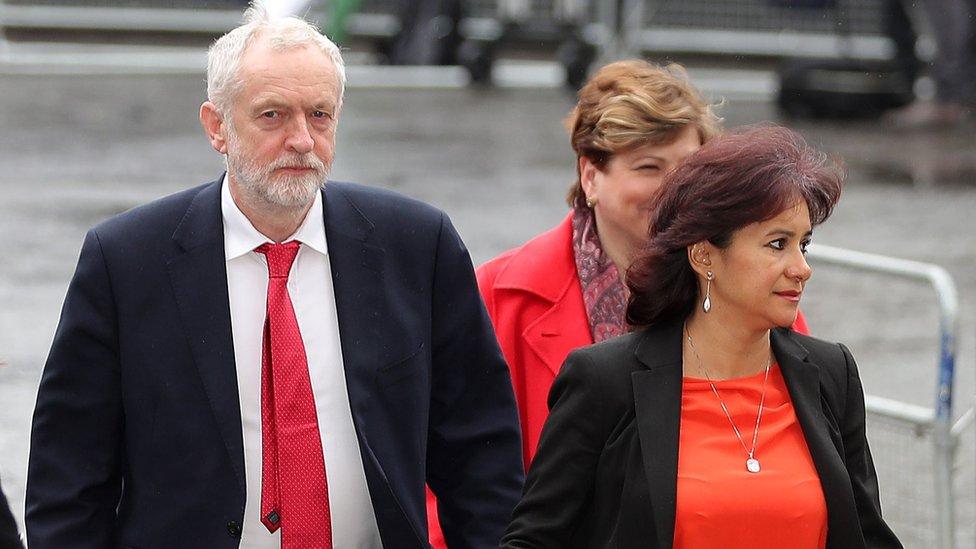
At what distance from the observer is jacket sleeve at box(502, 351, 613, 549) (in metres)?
3.37

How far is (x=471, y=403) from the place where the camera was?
3777 mm

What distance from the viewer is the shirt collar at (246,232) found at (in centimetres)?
360

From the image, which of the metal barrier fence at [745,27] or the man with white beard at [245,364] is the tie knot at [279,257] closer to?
the man with white beard at [245,364]

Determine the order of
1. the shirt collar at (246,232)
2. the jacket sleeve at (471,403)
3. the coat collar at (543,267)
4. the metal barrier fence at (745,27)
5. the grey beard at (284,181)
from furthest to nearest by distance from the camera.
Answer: the metal barrier fence at (745,27) < the coat collar at (543,267) < the jacket sleeve at (471,403) < the shirt collar at (246,232) < the grey beard at (284,181)

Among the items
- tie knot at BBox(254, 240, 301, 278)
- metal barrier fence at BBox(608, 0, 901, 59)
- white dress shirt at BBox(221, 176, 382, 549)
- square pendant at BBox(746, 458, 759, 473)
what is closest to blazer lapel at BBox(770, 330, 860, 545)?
square pendant at BBox(746, 458, 759, 473)

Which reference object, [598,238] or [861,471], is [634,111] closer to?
[598,238]

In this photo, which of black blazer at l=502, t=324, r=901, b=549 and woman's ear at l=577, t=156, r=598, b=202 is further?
woman's ear at l=577, t=156, r=598, b=202

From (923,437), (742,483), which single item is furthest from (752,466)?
(923,437)

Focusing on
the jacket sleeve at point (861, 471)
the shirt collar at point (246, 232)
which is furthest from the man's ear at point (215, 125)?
the jacket sleeve at point (861, 471)

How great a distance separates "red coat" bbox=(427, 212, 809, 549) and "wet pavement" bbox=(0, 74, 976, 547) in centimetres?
199

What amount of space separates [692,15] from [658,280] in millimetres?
18022

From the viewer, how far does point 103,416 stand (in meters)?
3.50

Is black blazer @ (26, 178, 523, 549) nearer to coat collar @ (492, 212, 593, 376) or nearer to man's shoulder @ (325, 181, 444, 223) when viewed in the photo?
man's shoulder @ (325, 181, 444, 223)

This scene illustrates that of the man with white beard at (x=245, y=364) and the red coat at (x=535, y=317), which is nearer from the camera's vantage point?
the man with white beard at (x=245, y=364)
